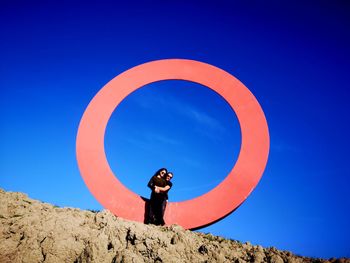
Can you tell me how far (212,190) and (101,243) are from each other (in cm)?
259

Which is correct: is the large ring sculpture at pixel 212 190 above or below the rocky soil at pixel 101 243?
above

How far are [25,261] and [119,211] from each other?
2.25m

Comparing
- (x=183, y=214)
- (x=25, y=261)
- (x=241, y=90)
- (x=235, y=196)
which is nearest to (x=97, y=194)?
(x=183, y=214)

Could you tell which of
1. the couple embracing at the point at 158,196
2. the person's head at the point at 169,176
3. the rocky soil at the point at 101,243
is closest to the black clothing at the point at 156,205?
the couple embracing at the point at 158,196

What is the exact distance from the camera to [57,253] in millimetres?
4133

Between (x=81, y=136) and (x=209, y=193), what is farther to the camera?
(x=81, y=136)

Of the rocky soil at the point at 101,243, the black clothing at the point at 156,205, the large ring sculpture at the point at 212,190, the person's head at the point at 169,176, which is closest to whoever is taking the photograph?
the rocky soil at the point at 101,243

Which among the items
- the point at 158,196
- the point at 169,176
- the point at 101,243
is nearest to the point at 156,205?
the point at 158,196

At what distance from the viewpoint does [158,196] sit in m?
6.15

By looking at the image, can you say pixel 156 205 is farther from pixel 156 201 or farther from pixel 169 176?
pixel 169 176

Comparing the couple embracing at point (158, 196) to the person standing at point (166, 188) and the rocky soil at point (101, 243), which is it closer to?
the person standing at point (166, 188)

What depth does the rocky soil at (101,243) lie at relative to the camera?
409cm

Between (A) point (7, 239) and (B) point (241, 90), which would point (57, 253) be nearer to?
(A) point (7, 239)

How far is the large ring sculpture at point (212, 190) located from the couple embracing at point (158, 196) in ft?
0.55
